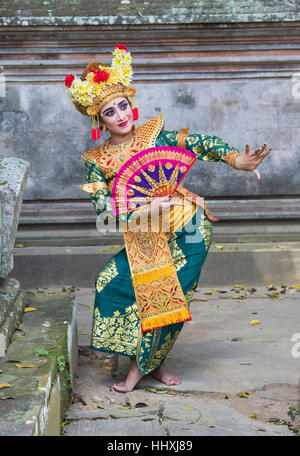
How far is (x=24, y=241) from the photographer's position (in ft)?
22.6

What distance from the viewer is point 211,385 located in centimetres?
387

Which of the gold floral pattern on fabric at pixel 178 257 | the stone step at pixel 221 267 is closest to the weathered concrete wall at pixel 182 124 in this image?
the stone step at pixel 221 267

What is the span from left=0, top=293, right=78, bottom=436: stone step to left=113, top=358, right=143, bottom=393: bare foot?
29cm

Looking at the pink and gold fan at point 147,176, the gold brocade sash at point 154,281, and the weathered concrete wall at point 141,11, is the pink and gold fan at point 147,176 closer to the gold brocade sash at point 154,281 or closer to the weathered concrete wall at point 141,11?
the gold brocade sash at point 154,281

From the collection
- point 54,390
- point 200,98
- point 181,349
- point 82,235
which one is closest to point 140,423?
point 54,390

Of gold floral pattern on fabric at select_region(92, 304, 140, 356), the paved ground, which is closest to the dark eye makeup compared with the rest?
gold floral pattern on fabric at select_region(92, 304, 140, 356)

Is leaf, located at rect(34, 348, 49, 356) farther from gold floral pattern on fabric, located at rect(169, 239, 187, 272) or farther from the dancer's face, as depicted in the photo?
the dancer's face

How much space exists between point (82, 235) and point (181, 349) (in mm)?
2652

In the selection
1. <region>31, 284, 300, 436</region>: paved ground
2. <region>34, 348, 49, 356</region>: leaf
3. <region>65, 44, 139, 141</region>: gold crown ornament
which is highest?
<region>65, 44, 139, 141</region>: gold crown ornament

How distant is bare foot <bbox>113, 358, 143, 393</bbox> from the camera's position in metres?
3.78

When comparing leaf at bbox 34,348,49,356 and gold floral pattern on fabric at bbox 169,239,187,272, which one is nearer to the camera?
leaf at bbox 34,348,49,356

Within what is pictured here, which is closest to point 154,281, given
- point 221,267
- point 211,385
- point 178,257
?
point 178,257

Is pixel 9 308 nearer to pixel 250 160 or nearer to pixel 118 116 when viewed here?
pixel 118 116

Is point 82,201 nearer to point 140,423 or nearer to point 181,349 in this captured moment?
point 181,349
